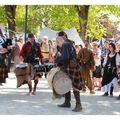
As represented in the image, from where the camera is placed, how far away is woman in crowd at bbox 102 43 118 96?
13.8 meters

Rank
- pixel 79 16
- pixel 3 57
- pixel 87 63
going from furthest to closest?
pixel 79 16 < pixel 87 63 < pixel 3 57

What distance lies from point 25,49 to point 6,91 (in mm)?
1916

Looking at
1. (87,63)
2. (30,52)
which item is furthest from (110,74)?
(30,52)

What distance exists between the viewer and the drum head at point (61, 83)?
10562 mm

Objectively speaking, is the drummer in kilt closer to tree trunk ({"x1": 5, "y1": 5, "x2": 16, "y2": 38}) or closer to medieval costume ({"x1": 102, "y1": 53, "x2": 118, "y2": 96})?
medieval costume ({"x1": 102, "y1": 53, "x2": 118, "y2": 96})

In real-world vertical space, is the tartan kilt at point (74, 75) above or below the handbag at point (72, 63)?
below

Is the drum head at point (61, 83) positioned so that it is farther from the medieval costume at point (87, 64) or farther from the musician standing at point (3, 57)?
the medieval costume at point (87, 64)

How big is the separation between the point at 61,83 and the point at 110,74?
366 cm

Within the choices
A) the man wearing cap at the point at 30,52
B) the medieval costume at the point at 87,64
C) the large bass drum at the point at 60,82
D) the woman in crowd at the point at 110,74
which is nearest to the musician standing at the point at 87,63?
the medieval costume at the point at 87,64

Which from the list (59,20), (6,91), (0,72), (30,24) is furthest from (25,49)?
(30,24)

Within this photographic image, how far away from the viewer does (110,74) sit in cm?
1399

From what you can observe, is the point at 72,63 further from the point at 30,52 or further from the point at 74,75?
the point at 30,52

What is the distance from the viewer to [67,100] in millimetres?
11164
